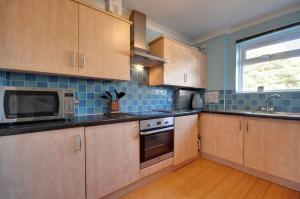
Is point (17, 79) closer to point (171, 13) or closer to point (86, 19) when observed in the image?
point (86, 19)

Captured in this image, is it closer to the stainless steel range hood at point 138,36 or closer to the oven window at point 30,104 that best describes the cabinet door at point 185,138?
the stainless steel range hood at point 138,36

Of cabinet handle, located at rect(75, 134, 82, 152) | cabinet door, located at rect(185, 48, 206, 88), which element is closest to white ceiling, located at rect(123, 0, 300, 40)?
cabinet door, located at rect(185, 48, 206, 88)

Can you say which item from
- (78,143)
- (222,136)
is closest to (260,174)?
(222,136)

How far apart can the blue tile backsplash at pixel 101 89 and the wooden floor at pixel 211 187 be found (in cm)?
108

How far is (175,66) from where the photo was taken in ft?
7.98

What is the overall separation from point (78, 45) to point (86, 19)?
0.29 meters

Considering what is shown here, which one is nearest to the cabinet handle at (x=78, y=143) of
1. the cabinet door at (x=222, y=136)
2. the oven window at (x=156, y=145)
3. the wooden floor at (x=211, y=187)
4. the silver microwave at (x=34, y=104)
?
the silver microwave at (x=34, y=104)

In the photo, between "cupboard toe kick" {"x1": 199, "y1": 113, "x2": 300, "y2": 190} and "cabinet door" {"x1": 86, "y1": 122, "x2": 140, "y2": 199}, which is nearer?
"cabinet door" {"x1": 86, "y1": 122, "x2": 140, "y2": 199}

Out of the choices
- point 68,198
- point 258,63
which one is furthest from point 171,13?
point 68,198

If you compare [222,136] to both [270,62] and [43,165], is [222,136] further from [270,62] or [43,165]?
[43,165]

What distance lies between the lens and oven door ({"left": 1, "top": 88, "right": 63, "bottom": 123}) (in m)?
1.08

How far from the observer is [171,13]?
7.38 feet

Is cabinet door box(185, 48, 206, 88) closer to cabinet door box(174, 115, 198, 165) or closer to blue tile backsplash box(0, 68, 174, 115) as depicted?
blue tile backsplash box(0, 68, 174, 115)

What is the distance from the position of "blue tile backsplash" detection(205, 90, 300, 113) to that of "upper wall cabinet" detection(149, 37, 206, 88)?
54 cm
